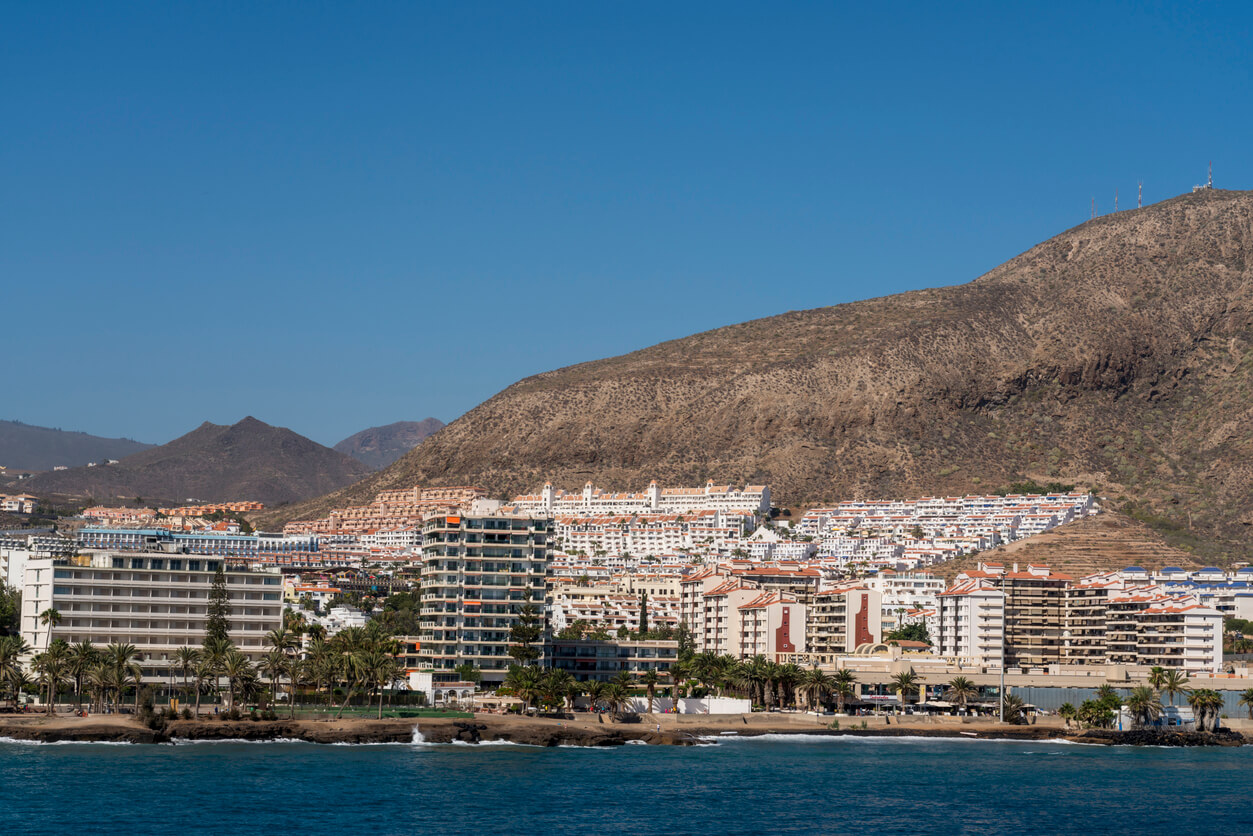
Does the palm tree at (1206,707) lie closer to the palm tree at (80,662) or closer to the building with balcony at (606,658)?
the building with balcony at (606,658)

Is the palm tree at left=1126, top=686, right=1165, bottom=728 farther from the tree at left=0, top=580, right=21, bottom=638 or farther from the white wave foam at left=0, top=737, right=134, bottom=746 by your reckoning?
the tree at left=0, top=580, right=21, bottom=638

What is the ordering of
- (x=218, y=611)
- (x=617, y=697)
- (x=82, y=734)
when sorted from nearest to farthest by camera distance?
(x=82, y=734)
(x=617, y=697)
(x=218, y=611)

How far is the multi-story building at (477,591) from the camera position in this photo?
118938mm

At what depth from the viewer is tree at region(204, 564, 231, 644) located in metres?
118

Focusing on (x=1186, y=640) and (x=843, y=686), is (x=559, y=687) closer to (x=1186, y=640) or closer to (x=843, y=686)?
(x=843, y=686)

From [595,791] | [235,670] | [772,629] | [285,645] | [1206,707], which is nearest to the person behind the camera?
[595,791]

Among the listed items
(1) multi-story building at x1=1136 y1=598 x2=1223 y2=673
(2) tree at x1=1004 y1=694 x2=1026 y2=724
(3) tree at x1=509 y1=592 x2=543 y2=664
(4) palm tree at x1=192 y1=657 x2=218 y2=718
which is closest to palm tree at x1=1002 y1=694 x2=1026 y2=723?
(2) tree at x1=1004 y1=694 x2=1026 y2=724

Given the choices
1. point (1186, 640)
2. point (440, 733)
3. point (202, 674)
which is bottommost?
point (440, 733)

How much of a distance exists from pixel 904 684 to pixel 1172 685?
20.7 m

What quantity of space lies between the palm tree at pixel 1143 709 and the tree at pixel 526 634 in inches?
1796

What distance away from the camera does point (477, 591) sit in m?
119

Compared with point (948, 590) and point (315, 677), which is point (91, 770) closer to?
point (315, 677)

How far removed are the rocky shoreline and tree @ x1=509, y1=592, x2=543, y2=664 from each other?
A: 309 inches

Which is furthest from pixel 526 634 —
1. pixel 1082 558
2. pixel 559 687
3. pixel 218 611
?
pixel 1082 558
